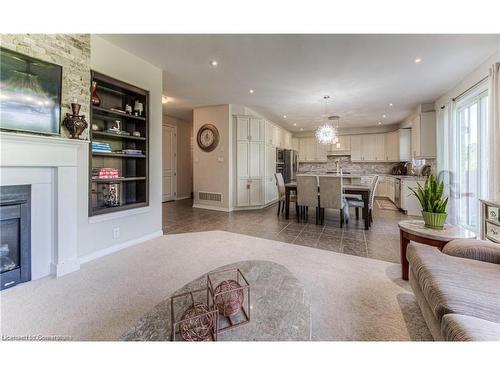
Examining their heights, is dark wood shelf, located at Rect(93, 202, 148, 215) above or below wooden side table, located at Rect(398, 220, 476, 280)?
above

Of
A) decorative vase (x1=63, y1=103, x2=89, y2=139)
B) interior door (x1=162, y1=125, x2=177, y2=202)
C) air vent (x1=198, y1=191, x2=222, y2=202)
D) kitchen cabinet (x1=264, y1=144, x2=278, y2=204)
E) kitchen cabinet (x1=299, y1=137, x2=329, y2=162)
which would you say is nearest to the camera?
decorative vase (x1=63, y1=103, x2=89, y2=139)

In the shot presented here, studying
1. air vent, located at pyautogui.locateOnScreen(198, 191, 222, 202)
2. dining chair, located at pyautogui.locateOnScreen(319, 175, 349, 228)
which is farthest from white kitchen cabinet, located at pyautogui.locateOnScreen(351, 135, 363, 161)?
air vent, located at pyautogui.locateOnScreen(198, 191, 222, 202)

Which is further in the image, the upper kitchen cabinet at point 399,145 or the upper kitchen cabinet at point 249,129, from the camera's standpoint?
the upper kitchen cabinet at point 399,145

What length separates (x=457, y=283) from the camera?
1.17 m

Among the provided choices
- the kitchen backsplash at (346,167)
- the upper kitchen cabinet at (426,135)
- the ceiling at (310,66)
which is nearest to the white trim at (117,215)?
the ceiling at (310,66)

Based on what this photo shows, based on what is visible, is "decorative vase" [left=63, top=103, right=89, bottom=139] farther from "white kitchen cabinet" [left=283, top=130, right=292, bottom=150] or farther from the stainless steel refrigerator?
"white kitchen cabinet" [left=283, top=130, right=292, bottom=150]

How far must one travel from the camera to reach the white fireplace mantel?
6.14 feet

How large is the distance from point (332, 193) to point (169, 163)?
517 cm

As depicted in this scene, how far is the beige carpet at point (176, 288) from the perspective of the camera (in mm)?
1418

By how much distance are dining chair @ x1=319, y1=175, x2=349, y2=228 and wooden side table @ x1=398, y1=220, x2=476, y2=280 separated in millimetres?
1677

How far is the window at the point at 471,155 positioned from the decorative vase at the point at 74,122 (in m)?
5.52

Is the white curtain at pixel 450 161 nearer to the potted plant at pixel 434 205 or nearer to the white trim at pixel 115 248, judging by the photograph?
the potted plant at pixel 434 205

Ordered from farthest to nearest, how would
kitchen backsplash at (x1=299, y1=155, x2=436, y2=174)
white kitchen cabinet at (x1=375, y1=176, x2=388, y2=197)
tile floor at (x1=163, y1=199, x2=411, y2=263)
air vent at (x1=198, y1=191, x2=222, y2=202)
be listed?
1. kitchen backsplash at (x1=299, y1=155, x2=436, y2=174)
2. white kitchen cabinet at (x1=375, y1=176, x2=388, y2=197)
3. air vent at (x1=198, y1=191, x2=222, y2=202)
4. tile floor at (x1=163, y1=199, x2=411, y2=263)
